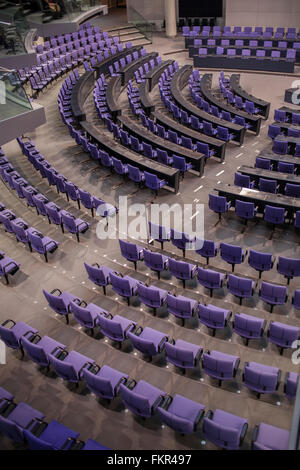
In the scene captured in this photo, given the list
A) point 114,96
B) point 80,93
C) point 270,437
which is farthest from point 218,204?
point 80,93

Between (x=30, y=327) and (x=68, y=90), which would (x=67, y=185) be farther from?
(x=68, y=90)

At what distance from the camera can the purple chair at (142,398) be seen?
20.6ft

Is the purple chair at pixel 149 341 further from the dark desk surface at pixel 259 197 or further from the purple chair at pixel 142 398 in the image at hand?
the dark desk surface at pixel 259 197

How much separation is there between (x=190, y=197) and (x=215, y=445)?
7407mm

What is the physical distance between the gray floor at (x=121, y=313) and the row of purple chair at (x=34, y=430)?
48cm

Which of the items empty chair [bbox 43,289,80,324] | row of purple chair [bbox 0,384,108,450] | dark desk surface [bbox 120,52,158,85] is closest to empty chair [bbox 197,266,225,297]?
empty chair [bbox 43,289,80,324]

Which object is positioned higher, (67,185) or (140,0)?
(140,0)

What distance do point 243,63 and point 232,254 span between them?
51.6 ft

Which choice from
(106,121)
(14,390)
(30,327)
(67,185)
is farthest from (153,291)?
(106,121)

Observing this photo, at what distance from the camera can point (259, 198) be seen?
428 inches

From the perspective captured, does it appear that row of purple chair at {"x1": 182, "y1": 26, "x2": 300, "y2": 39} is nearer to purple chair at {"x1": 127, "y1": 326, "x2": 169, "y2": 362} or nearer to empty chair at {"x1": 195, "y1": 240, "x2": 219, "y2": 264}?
empty chair at {"x1": 195, "y1": 240, "x2": 219, "y2": 264}

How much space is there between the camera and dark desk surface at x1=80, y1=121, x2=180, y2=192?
1241cm

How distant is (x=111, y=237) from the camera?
11016mm

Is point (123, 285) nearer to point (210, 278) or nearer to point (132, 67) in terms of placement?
point (210, 278)
